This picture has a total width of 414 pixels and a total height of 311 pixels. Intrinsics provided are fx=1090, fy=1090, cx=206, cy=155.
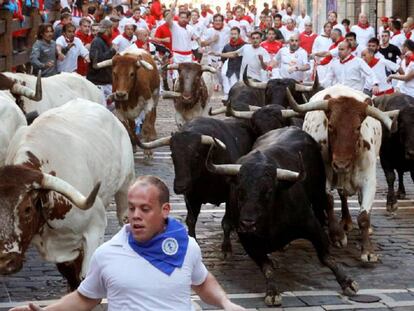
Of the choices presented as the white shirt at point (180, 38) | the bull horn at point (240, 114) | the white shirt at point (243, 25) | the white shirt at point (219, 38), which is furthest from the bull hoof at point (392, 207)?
the white shirt at point (243, 25)

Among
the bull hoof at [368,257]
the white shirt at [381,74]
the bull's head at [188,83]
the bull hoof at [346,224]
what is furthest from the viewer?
the white shirt at [381,74]

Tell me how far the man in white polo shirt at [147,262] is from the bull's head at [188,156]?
5537mm

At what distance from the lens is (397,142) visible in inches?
545

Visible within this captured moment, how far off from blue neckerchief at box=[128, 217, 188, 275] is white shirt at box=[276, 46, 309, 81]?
17.5 metres

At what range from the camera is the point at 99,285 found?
18.2 feet

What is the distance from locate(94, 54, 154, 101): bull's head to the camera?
18594 millimetres

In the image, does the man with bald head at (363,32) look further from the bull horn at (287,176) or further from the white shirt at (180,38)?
the bull horn at (287,176)

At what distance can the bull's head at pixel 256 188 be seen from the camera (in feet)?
30.8

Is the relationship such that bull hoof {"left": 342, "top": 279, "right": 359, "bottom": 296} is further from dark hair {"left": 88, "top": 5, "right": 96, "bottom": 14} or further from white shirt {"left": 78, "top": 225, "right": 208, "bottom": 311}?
dark hair {"left": 88, "top": 5, "right": 96, "bottom": 14}

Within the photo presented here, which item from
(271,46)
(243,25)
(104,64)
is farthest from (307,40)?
(104,64)

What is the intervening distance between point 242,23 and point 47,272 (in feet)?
78.9

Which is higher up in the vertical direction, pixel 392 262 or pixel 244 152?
pixel 244 152

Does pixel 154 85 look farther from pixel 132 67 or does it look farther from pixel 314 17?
pixel 314 17

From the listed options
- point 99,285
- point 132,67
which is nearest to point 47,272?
point 99,285
